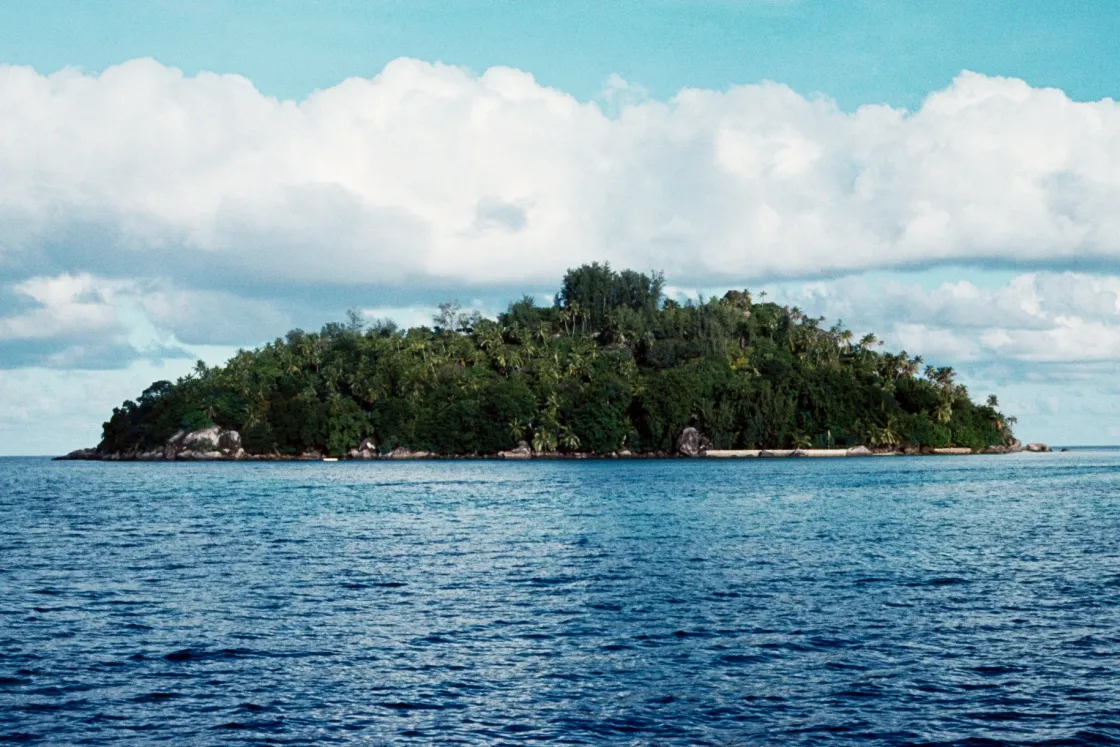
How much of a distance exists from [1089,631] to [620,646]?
16330 millimetres

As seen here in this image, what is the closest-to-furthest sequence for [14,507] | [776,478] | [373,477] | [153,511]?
[153,511], [14,507], [776,478], [373,477]

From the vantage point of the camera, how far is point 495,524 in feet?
260

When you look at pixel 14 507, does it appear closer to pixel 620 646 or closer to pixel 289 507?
pixel 289 507

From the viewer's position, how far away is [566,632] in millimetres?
36438

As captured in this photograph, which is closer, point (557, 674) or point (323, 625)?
point (557, 674)

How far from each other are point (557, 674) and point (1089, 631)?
1908cm

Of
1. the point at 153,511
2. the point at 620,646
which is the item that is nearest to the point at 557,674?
the point at 620,646

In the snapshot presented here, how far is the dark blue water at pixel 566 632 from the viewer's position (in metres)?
25.6

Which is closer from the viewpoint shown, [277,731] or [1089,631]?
[277,731]

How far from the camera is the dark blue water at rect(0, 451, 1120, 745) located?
83.9 ft

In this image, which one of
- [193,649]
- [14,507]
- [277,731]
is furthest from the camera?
[14,507]

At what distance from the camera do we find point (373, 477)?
555ft

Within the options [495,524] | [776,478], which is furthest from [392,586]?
[776,478]

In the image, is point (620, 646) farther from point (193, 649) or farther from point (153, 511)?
point (153, 511)
